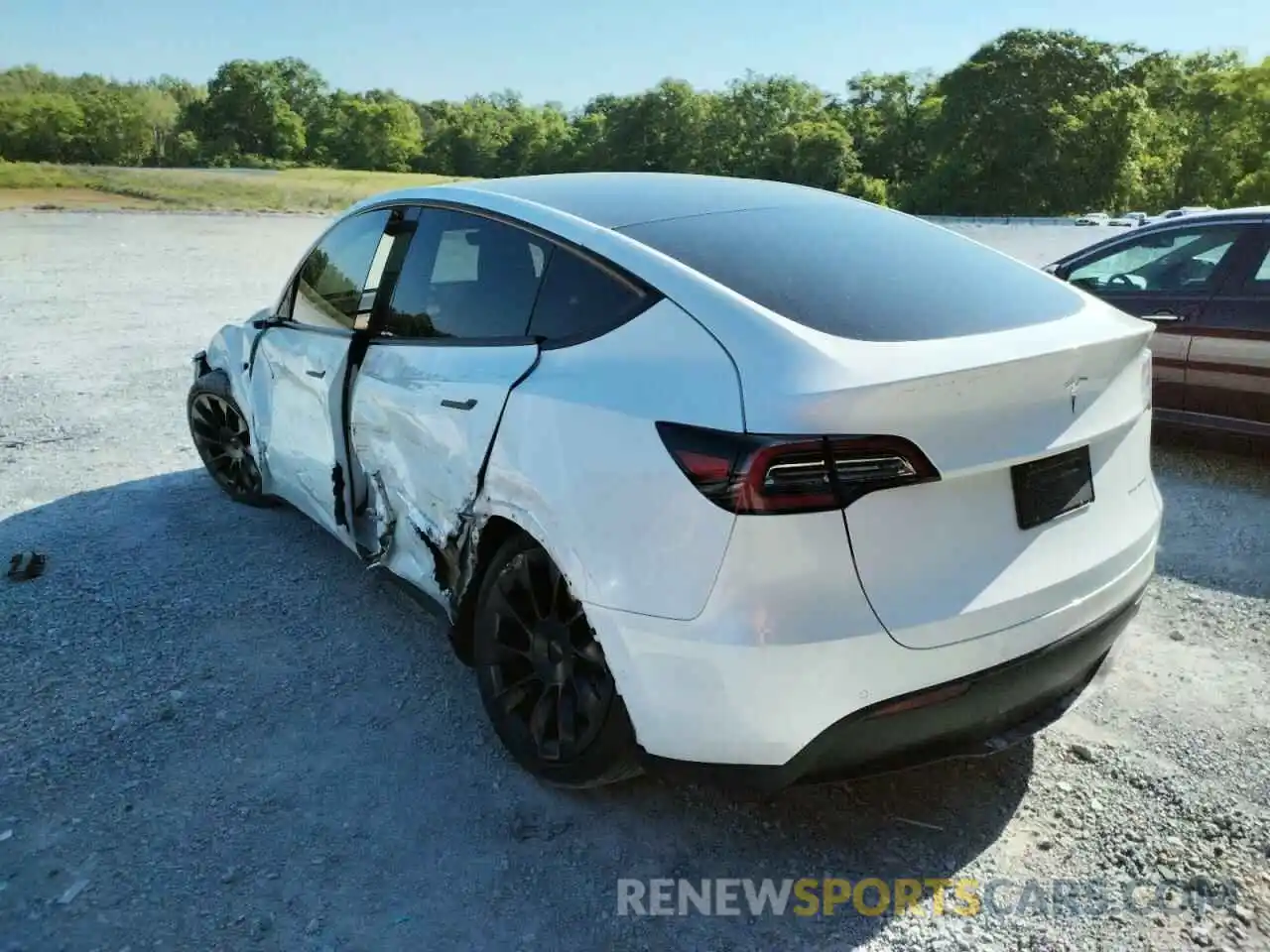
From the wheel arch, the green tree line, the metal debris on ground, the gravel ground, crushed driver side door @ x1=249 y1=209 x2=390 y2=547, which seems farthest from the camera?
the green tree line

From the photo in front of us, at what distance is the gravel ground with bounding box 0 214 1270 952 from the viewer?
226cm

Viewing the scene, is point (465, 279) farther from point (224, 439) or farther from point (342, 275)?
point (224, 439)

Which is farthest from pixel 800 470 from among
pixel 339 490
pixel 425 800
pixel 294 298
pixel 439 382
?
pixel 294 298

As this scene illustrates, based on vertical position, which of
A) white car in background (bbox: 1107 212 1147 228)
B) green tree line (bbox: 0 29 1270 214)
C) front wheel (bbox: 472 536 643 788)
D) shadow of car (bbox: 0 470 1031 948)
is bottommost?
shadow of car (bbox: 0 470 1031 948)

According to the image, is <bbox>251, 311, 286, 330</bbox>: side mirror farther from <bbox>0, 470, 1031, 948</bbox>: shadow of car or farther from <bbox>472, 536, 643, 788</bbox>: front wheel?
<bbox>472, 536, 643, 788</bbox>: front wheel

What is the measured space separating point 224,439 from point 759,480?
3805 millimetres

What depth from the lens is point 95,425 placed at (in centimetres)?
648

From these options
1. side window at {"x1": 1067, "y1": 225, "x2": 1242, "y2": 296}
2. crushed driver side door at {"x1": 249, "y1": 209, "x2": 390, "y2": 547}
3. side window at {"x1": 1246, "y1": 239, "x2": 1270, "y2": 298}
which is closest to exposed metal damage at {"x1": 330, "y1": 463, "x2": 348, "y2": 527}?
crushed driver side door at {"x1": 249, "y1": 209, "x2": 390, "y2": 547}

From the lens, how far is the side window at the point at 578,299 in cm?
248

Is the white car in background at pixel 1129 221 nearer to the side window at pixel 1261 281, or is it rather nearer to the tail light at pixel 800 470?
the side window at pixel 1261 281

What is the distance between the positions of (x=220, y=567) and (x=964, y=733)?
130 inches

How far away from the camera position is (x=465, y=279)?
3.13 metres

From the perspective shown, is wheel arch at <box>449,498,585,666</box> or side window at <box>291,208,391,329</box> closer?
wheel arch at <box>449,498,585,666</box>

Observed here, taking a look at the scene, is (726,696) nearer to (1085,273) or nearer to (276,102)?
(1085,273)
